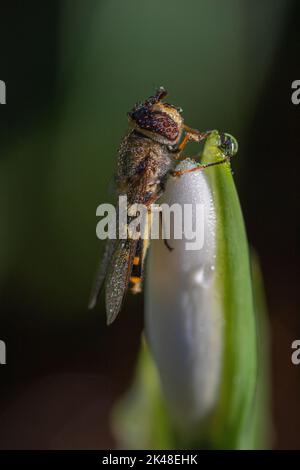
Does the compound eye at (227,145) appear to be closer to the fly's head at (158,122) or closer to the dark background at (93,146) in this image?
the fly's head at (158,122)

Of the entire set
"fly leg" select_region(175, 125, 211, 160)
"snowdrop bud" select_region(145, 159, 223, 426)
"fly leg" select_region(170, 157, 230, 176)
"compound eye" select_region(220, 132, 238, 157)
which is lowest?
"snowdrop bud" select_region(145, 159, 223, 426)

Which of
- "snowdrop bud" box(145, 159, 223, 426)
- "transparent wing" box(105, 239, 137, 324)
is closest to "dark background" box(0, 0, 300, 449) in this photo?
"transparent wing" box(105, 239, 137, 324)

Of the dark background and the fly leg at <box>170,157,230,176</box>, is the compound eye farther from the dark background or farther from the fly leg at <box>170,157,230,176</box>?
the dark background

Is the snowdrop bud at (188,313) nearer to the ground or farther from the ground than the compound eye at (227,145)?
nearer to the ground

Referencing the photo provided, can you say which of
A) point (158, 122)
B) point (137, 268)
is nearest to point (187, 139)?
point (158, 122)

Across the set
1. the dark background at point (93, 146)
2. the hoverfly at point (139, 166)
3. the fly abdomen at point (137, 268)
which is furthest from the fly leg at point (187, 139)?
the dark background at point (93, 146)
